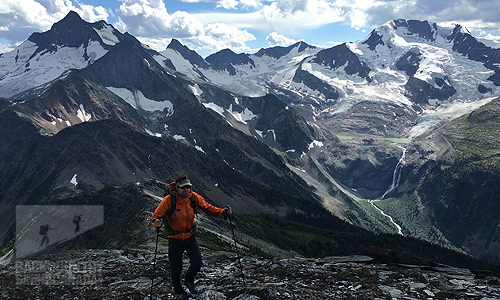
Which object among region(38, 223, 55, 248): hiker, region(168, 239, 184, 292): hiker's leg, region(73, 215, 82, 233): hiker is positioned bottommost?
region(38, 223, 55, 248): hiker

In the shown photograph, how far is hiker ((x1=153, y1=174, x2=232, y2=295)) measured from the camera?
16125mm

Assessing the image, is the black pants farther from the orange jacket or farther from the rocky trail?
the rocky trail

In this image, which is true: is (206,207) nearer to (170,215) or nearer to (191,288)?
(170,215)

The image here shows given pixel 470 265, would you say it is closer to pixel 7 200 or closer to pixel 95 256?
pixel 95 256

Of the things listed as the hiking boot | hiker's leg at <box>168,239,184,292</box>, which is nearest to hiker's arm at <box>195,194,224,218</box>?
hiker's leg at <box>168,239,184,292</box>

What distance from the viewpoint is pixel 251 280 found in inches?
787

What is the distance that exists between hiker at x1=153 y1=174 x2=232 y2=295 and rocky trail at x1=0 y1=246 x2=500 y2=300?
1413 mm

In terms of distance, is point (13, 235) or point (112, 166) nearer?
point (13, 235)

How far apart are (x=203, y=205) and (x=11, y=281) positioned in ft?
52.7

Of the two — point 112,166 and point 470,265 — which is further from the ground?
point 112,166

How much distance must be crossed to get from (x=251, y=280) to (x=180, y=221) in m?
6.28

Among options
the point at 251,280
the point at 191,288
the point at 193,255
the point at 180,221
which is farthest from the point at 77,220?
the point at 180,221

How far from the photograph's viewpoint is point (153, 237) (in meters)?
55.4

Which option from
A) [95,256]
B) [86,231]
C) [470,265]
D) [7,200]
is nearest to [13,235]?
[86,231]
